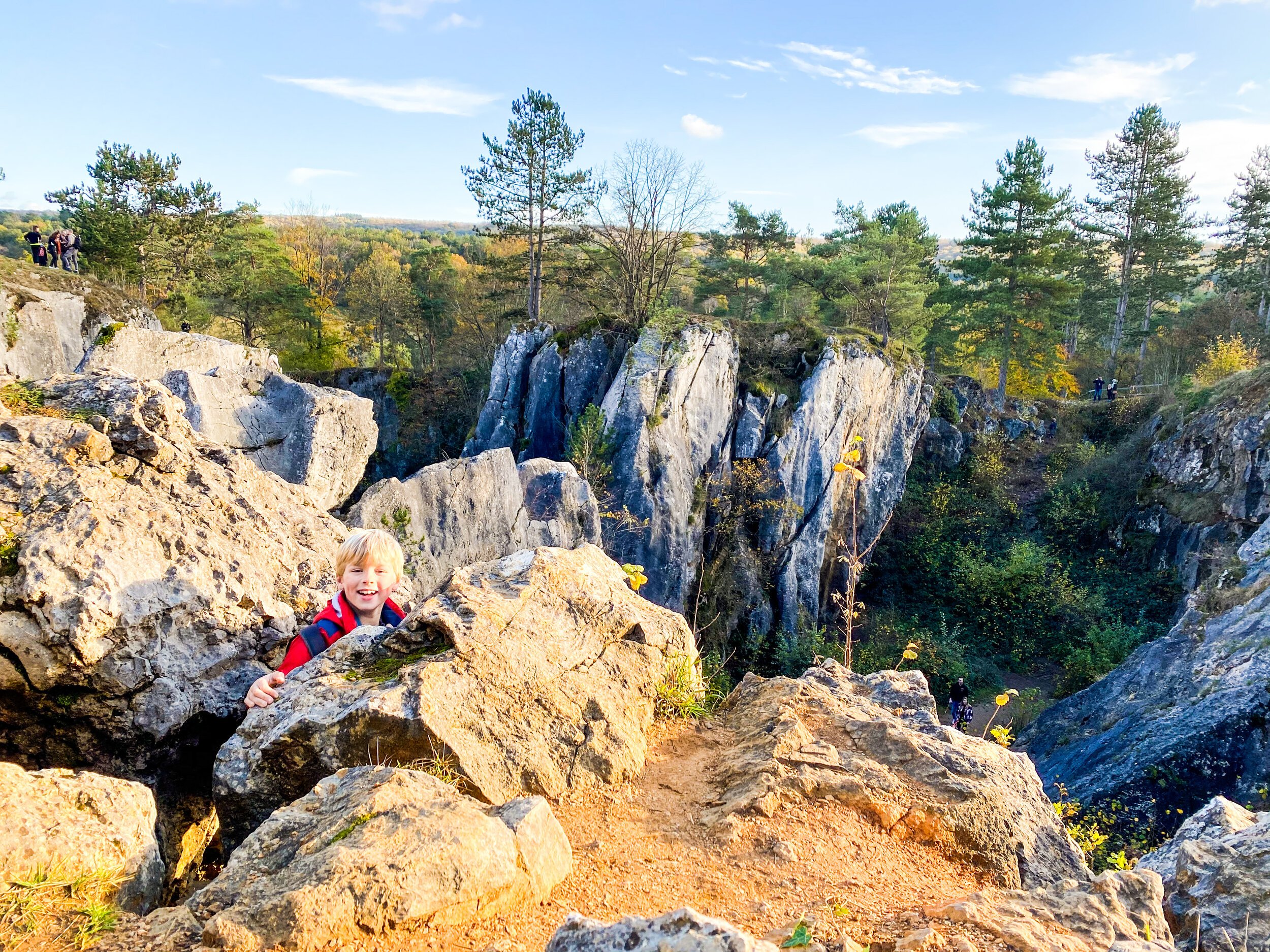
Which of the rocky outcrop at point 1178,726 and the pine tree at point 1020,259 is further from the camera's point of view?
the pine tree at point 1020,259

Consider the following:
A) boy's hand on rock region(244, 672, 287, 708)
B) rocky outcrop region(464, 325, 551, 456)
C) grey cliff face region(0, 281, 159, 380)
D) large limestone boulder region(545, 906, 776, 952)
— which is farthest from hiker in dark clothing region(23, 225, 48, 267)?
large limestone boulder region(545, 906, 776, 952)

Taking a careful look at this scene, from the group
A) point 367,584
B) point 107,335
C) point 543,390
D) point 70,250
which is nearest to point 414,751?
point 367,584

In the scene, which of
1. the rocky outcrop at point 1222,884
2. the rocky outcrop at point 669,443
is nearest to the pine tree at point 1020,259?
the rocky outcrop at point 669,443

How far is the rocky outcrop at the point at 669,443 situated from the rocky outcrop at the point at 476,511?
6773 mm

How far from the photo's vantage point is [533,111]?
1051 inches

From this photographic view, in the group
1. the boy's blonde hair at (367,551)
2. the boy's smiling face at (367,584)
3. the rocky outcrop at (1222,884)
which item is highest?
the boy's blonde hair at (367,551)

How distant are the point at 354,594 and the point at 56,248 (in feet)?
70.1

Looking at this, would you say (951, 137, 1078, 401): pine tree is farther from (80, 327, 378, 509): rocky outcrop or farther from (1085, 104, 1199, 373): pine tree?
(80, 327, 378, 509): rocky outcrop

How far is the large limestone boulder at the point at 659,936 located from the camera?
1.72 meters

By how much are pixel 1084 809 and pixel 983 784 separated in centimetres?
742

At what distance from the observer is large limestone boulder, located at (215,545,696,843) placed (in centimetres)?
312

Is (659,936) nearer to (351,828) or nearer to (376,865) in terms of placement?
(376,865)

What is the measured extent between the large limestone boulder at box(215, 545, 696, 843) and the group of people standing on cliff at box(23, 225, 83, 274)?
2049 cm

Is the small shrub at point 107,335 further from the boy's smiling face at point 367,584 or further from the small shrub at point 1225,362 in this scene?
the small shrub at point 1225,362
